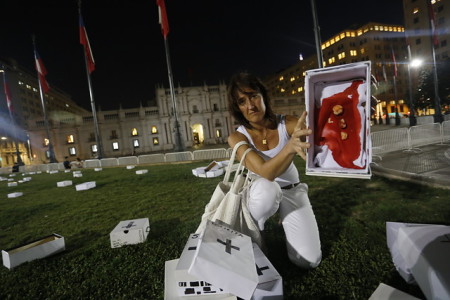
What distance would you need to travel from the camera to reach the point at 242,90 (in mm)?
2863

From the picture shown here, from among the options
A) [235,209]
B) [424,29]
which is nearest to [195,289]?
[235,209]

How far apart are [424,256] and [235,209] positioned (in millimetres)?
1542

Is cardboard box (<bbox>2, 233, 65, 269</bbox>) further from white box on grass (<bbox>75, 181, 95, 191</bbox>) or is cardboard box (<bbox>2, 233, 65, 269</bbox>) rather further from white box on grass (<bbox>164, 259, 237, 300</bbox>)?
white box on grass (<bbox>75, 181, 95, 191</bbox>)

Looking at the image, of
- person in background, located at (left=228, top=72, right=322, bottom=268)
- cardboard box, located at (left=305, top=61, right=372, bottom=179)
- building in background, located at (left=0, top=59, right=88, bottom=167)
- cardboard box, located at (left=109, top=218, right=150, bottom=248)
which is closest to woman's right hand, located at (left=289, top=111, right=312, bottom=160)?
person in background, located at (left=228, top=72, right=322, bottom=268)

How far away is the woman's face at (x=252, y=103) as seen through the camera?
2.86 m

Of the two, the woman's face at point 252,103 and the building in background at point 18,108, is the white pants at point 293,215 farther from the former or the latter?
the building in background at point 18,108

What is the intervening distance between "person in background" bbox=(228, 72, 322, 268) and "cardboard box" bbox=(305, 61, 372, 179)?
19 centimetres

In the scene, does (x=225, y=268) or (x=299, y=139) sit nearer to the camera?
(x=225, y=268)

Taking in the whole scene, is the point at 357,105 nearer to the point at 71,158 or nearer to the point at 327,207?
the point at 327,207

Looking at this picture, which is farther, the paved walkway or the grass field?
the paved walkway

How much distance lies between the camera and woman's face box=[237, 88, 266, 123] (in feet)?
9.39

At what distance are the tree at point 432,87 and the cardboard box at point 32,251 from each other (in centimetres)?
4663

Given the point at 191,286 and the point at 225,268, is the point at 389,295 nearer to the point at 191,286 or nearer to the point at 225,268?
the point at 225,268

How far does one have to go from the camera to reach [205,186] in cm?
793
